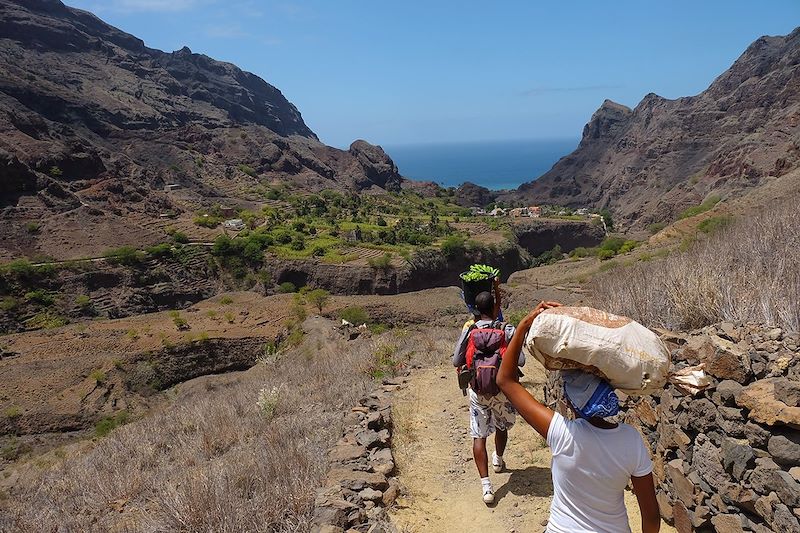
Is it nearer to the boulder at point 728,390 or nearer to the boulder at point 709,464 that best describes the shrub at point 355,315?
the boulder at point 709,464

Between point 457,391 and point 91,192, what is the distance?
188 feet

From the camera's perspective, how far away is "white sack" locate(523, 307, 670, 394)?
2.22 meters

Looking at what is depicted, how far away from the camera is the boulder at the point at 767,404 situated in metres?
2.87

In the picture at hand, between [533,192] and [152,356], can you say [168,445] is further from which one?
[533,192]

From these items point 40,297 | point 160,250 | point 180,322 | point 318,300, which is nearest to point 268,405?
point 180,322

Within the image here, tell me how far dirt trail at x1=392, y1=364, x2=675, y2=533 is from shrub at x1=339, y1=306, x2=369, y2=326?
76.2 feet

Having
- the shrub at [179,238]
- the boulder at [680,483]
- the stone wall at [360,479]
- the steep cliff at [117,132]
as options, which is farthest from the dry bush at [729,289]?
the steep cliff at [117,132]

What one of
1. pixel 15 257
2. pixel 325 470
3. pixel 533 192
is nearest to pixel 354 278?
pixel 15 257

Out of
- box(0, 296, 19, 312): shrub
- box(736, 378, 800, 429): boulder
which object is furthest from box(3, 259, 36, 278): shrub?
box(736, 378, 800, 429): boulder

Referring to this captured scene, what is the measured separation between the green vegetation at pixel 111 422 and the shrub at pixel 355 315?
12.8 metres

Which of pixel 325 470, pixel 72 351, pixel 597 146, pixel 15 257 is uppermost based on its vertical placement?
pixel 597 146

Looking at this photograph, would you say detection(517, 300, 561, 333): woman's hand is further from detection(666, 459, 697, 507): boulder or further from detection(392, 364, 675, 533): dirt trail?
detection(392, 364, 675, 533): dirt trail

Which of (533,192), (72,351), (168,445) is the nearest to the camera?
(168,445)

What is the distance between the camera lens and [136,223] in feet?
171
